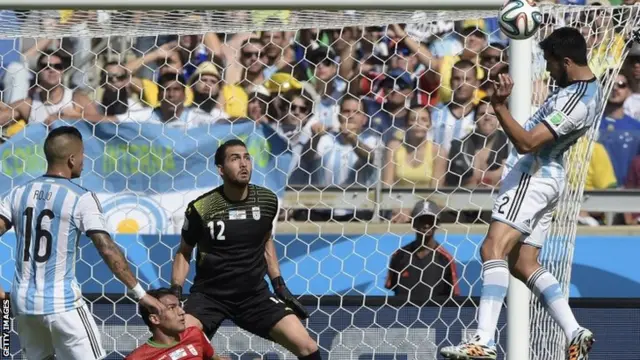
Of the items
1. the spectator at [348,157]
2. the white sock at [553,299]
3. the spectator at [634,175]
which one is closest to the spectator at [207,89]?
the spectator at [348,157]

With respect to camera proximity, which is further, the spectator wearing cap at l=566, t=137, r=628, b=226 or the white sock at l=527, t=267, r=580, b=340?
the spectator wearing cap at l=566, t=137, r=628, b=226

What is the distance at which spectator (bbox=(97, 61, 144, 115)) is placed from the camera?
8.62 metres

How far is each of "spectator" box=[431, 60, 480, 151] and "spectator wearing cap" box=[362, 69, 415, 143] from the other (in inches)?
9.3

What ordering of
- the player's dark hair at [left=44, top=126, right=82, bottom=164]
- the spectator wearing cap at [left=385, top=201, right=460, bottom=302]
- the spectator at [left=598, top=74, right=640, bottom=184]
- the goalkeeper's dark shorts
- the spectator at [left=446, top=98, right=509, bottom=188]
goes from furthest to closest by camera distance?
the spectator at [left=598, top=74, right=640, bottom=184], the spectator at [left=446, top=98, right=509, bottom=188], the spectator wearing cap at [left=385, top=201, right=460, bottom=302], the goalkeeper's dark shorts, the player's dark hair at [left=44, top=126, right=82, bottom=164]

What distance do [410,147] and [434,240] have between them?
2.34ft

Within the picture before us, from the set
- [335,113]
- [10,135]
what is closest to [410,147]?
[335,113]

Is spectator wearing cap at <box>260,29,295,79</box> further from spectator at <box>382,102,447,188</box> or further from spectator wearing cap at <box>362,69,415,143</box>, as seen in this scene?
spectator at <box>382,102,447,188</box>

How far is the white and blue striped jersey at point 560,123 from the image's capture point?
603 centimetres

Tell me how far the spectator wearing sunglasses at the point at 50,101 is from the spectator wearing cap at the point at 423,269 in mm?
2265

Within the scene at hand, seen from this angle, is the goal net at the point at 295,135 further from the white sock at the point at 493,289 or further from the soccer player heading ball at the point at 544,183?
the white sock at the point at 493,289

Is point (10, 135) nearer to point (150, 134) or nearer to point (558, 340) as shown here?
point (150, 134)

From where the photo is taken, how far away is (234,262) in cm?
698

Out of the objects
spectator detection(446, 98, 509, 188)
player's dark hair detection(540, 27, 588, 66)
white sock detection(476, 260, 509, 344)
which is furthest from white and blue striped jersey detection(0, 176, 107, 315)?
spectator detection(446, 98, 509, 188)

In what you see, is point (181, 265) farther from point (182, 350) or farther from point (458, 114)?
point (458, 114)
